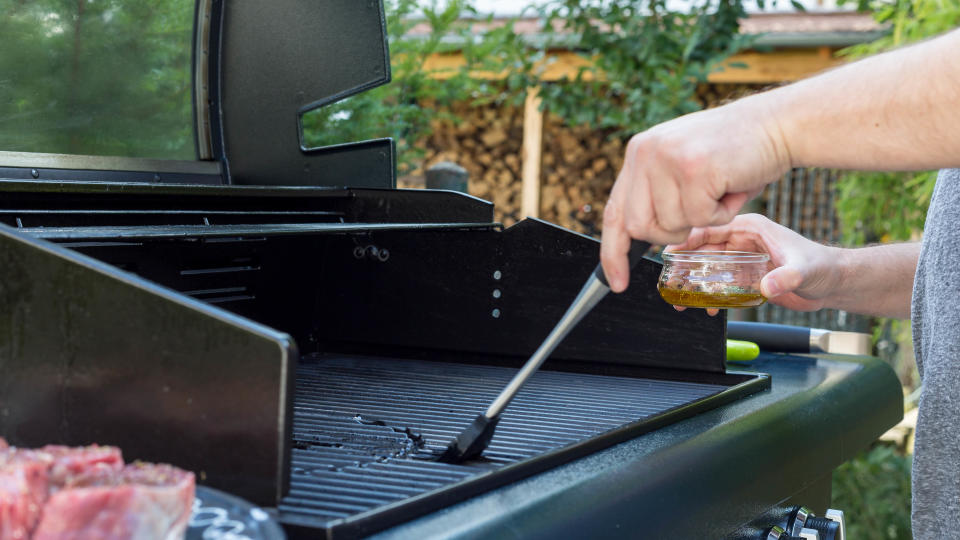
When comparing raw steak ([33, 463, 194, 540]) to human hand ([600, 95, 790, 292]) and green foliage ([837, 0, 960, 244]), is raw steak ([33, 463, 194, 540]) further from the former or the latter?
green foliage ([837, 0, 960, 244])

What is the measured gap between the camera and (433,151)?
634 cm

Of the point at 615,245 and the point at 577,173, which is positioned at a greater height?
the point at 577,173

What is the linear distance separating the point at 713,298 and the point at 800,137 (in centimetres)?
46

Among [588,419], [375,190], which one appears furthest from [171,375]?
[375,190]

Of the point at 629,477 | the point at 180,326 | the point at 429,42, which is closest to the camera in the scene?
the point at 180,326

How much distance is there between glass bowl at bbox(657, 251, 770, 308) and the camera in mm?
1364

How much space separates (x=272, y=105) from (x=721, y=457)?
114 cm

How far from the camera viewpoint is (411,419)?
1.28m

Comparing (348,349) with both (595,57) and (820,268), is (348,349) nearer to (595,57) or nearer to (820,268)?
(820,268)

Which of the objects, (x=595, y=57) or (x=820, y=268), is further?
(x=595, y=57)

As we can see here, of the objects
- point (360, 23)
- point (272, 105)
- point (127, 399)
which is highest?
point (360, 23)

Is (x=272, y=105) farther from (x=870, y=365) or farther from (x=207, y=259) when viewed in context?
(x=870, y=365)

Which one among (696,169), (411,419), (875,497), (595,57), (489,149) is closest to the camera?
(696,169)

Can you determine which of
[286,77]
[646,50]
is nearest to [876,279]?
[286,77]
